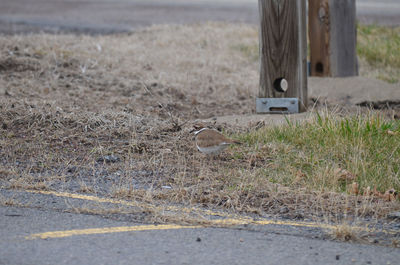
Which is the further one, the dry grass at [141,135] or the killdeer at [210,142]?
the killdeer at [210,142]

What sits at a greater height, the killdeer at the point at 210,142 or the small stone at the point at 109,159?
the killdeer at the point at 210,142

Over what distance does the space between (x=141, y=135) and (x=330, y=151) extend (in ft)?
7.13

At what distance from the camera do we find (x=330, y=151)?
6.49 meters

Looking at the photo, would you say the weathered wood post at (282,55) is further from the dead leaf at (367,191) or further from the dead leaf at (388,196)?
the dead leaf at (388,196)

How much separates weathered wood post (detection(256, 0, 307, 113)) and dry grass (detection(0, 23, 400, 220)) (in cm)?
91

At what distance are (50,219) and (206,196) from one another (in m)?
1.33

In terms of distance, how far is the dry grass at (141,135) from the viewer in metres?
5.41

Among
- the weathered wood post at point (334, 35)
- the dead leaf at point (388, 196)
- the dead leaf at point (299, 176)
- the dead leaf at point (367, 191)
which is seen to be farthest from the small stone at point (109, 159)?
the weathered wood post at point (334, 35)

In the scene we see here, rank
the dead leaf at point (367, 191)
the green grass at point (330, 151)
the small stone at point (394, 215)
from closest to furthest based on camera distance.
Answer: the small stone at point (394, 215) → the dead leaf at point (367, 191) → the green grass at point (330, 151)

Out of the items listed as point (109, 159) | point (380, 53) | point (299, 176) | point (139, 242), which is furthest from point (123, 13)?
point (139, 242)

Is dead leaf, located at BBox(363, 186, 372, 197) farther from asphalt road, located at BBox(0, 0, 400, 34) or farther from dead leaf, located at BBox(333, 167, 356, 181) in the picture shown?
asphalt road, located at BBox(0, 0, 400, 34)

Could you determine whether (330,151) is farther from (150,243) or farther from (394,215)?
(150,243)

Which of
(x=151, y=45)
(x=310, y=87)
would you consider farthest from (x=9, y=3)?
(x=310, y=87)

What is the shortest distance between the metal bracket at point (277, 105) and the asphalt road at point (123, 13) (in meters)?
9.39
